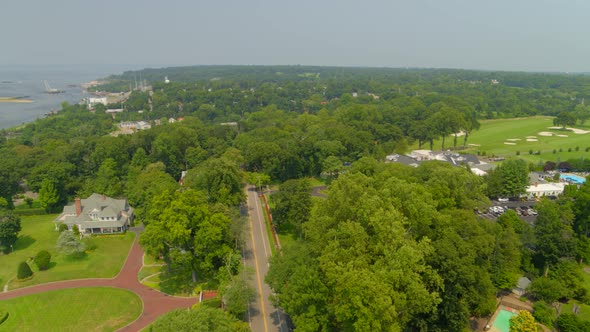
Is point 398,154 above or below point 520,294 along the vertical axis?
above

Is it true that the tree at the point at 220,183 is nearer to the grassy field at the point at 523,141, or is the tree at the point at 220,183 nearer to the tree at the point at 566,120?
the grassy field at the point at 523,141

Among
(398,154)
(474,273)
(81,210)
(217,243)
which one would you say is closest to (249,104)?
(398,154)

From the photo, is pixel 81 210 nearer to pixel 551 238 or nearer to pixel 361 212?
pixel 361 212

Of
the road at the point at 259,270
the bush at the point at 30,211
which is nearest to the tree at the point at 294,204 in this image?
the road at the point at 259,270

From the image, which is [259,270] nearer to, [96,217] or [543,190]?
[96,217]

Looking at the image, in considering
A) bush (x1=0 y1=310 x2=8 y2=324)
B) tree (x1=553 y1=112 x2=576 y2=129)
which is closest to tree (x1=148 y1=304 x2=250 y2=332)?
bush (x1=0 y1=310 x2=8 y2=324)

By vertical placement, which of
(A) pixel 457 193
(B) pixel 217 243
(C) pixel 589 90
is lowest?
(B) pixel 217 243
